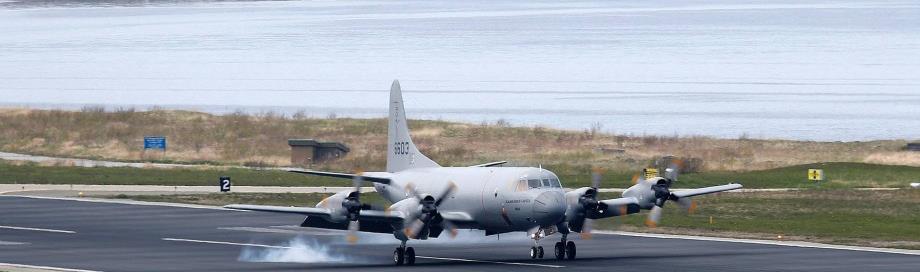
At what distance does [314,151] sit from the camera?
101812 millimetres

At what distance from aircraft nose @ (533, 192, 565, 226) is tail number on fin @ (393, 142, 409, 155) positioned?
29.5 feet

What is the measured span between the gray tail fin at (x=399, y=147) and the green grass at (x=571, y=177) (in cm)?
2874

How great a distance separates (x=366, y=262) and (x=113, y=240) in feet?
42.3

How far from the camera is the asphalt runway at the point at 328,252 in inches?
1866

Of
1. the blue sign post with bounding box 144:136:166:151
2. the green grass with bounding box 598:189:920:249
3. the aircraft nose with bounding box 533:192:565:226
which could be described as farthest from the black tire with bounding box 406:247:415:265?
the blue sign post with bounding box 144:136:166:151

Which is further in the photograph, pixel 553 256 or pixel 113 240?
pixel 113 240

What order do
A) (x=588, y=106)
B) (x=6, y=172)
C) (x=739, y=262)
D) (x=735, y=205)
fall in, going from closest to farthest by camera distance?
(x=739, y=262) < (x=735, y=205) < (x=6, y=172) < (x=588, y=106)

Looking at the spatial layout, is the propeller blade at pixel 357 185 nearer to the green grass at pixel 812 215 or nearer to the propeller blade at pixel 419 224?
the propeller blade at pixel 419 224

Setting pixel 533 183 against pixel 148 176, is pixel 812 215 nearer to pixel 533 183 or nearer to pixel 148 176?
pixel 533 183

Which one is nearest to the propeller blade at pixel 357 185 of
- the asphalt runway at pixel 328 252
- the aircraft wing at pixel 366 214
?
the aircraft wing at pixel 366 214

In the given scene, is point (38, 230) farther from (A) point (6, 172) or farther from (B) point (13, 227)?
(A) point (6, 172)

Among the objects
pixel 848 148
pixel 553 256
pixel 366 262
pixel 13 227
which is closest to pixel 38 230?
pixel 13 227

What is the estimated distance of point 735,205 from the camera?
72.1 m

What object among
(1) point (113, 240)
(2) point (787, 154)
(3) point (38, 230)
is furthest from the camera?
(2) point (787, 154)
